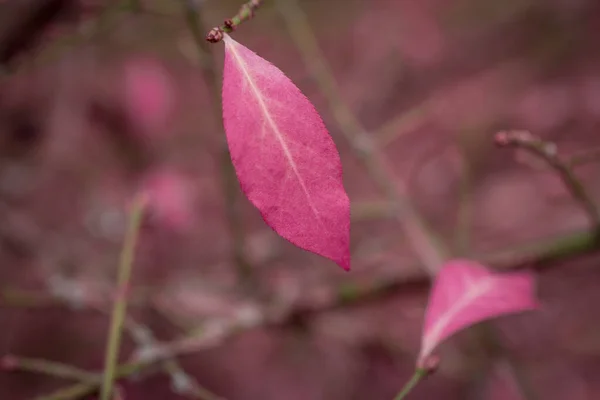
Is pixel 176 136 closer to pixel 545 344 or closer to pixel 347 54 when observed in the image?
pixel 347 54

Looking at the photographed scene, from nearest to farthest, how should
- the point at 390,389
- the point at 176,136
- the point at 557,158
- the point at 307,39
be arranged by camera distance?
the point at 557,158
the point at 307,39
the point at 390,389
the point at 176,136

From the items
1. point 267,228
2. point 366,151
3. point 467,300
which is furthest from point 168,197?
point 467,300

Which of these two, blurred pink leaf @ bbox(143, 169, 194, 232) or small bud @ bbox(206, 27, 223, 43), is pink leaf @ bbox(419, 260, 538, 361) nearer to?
small bud @ bbox(206, 27, 223, 43)

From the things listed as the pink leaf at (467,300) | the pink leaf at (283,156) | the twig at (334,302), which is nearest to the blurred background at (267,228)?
the twig at (334,302)

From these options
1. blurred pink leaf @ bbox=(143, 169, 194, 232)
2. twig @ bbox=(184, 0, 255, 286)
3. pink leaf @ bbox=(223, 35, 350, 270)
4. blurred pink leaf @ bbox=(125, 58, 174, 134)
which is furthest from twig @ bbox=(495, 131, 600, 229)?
blurred pink leaf @ bbox=(125, 58, 174, 134)

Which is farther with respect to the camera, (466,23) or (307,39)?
(466,23)

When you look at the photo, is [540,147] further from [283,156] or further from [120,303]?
[120,303]

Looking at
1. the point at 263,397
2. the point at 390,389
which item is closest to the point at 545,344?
the point at 390,389
